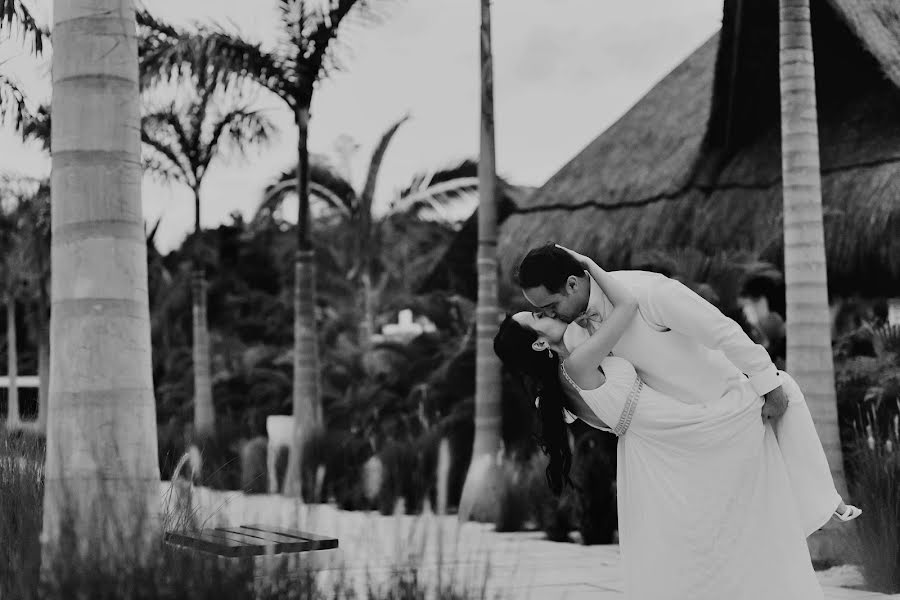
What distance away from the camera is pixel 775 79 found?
14.3m

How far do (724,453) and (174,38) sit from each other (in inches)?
476

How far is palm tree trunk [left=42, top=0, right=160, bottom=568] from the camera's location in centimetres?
452

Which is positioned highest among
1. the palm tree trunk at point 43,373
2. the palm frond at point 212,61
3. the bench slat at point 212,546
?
the palm frond at point 212,61

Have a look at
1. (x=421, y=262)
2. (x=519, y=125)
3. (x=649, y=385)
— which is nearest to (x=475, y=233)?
(x=519, y=125)

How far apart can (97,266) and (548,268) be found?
184 centimetres

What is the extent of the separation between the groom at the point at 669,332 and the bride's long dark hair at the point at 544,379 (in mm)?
98

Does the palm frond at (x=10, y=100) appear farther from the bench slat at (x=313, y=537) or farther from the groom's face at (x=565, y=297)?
the groom's face at (x=565, y=297)

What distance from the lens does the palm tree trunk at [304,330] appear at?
1413 centimetres

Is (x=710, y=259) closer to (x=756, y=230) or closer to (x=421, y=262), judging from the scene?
(x=756, y=230)

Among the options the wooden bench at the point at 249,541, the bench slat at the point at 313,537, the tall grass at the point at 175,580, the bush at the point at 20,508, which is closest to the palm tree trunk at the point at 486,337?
the wooden bench at the point at 249,541

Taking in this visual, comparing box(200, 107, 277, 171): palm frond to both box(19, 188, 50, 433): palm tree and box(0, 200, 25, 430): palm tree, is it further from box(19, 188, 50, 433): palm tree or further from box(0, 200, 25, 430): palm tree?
box(0, 200, 25, 430): palm tree

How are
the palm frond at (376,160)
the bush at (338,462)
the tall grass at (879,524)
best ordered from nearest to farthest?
the tall grass at (879,524), the bush at (338,462), the palm frond at (376,160)

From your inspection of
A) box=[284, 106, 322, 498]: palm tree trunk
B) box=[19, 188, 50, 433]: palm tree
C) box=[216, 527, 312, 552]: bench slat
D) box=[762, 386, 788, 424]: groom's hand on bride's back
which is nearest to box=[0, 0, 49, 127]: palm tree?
box=[284, 106, 322, 498]: palm tree trunk

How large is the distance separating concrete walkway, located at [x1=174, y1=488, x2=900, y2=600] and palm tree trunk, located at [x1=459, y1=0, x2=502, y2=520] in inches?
16.4
